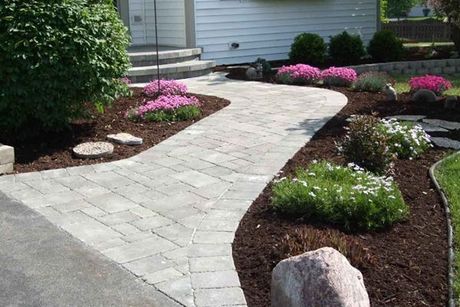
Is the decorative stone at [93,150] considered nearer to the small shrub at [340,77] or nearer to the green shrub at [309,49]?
the small shrub at [340,77]

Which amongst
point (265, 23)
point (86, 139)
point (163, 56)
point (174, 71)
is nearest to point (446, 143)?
point (86, 139)

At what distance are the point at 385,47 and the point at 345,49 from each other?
1200mm

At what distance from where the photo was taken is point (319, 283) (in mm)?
3078

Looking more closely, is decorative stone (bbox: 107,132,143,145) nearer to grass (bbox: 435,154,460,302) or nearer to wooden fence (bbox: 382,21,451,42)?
grass (bbox: 435,154,460,302)

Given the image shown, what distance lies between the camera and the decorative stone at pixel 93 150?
670 cm

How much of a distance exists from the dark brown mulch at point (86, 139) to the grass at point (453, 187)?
10.6 ft

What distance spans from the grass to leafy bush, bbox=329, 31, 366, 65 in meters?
8.63

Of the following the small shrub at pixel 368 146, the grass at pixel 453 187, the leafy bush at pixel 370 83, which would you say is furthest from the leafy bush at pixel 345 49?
the small shrub at pixel 368 146

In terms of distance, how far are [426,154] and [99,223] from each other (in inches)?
139

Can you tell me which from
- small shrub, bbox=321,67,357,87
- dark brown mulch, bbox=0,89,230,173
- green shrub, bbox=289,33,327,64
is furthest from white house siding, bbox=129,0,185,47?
dark brown mulch, bbox=0,89,230,173

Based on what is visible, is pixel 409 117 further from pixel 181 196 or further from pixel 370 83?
pixel 181 196

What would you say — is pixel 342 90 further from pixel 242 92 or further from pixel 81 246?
pixel 81 246

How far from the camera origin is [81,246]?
14.4 feet

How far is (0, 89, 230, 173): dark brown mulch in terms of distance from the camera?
21.7ft
